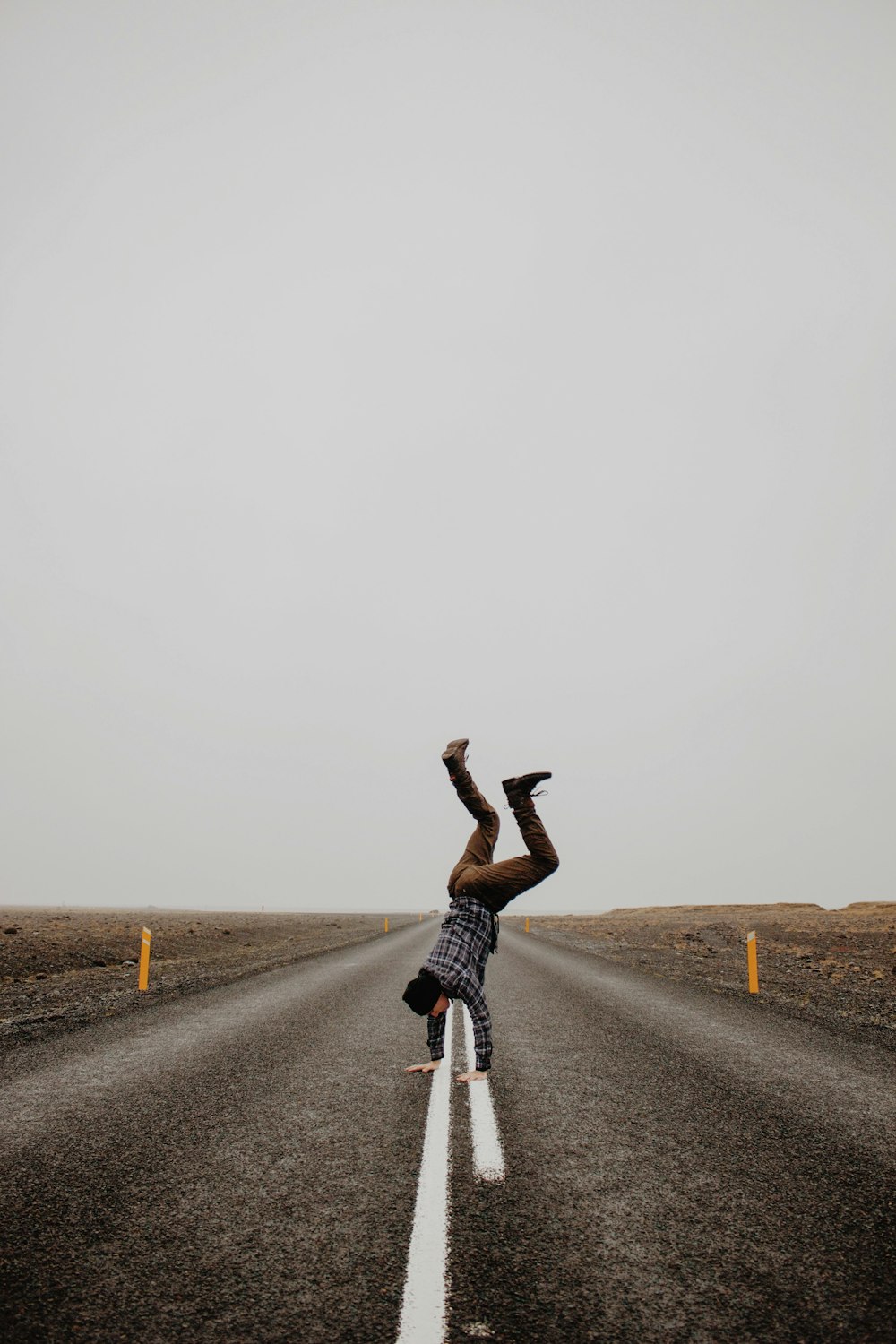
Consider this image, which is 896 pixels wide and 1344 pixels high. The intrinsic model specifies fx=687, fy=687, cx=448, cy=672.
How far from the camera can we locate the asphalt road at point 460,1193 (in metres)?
2.81

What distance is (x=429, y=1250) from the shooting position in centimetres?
326

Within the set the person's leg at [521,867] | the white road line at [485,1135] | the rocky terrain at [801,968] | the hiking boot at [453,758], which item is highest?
the hiking boot at [453,758]

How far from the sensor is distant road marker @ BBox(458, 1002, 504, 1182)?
423 cm

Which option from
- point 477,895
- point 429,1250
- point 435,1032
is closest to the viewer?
point 429,1250

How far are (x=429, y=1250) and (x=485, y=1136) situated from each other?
5.56 ft

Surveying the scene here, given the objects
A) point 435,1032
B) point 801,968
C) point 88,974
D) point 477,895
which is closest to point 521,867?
point 477,895

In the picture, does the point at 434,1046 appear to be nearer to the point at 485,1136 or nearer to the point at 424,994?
the point at 424,994

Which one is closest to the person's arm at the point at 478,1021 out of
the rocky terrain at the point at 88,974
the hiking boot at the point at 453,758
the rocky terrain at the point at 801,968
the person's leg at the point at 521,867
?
the person's leg at the point at 521,867

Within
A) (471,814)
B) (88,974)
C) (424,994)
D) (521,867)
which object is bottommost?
(88,974)

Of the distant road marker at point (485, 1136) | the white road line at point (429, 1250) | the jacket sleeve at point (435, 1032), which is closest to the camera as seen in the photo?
the white road line at point (429, 1250)

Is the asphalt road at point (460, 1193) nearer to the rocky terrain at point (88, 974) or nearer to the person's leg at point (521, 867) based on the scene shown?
the person's leg at point (521, 867)

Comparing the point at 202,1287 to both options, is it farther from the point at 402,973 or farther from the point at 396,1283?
the point at 402,973

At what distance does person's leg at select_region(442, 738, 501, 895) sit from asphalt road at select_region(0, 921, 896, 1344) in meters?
1.93

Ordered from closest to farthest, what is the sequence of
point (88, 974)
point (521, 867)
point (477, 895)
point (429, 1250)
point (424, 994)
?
point (429, 1250) < point (424, 994) < point (521, 867) < point (477, 895) < point (88, 974)
